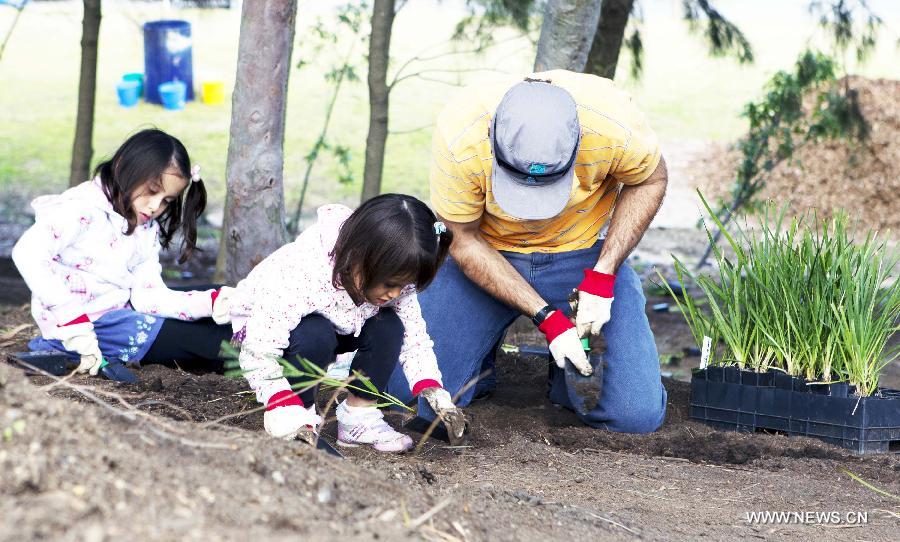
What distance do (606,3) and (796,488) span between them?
120 inches

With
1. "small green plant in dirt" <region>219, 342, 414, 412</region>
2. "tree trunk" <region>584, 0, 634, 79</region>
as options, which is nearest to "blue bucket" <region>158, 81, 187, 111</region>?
"tree trunk" <region>584, 0, 634, 79</region>

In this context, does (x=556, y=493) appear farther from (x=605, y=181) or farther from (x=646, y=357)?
(x=605, y=181)

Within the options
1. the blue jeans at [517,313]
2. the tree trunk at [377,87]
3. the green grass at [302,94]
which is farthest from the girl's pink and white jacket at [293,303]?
the green grass at [302,94]

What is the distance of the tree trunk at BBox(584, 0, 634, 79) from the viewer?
4871 mm

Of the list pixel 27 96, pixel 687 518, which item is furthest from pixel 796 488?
pixel 27 96

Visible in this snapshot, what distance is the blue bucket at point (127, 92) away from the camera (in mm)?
9977

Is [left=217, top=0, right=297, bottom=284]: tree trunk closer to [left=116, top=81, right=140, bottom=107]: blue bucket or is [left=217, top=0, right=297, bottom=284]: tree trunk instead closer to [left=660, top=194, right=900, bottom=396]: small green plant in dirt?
[left=660, top=194, right=900, bottom=396]: small green plant in dirt

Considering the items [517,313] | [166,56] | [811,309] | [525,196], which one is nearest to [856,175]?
[811,309]

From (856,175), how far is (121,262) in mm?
6698

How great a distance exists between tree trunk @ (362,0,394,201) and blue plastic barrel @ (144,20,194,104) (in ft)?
18.2

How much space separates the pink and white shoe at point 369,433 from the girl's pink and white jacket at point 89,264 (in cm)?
90

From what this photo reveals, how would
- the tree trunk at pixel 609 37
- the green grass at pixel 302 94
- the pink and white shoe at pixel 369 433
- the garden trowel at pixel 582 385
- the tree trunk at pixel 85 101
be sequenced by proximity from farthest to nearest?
the green grass at pixel 302 94, the tree trunk at pixel 609 37, the tree trunk at pixel 85 101, the garden trowel at pixel 582 385, the pink and white shoe at pixel 369 433

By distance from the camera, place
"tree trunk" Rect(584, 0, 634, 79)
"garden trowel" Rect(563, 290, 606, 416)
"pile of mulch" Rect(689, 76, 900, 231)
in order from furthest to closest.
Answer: "pile of mulch" Rect(689, 76, 900, 231), "tree trunk" Rect(584, 0, 634, 79), "garden trowel" Rect(563, 290, 606, 416)

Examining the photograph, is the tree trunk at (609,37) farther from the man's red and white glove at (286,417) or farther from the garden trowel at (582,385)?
the man's red and white glove at (286,417)
